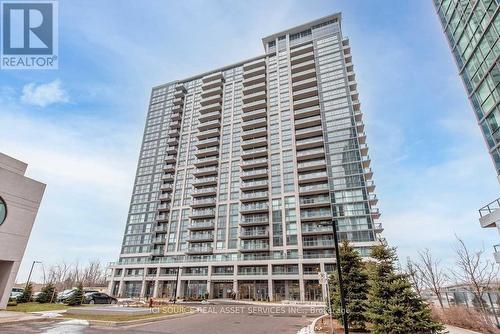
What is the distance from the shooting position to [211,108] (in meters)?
81.6

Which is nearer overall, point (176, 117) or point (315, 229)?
point (315, 229)

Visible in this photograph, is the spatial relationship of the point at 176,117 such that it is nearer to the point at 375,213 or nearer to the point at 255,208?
the point at 255,208

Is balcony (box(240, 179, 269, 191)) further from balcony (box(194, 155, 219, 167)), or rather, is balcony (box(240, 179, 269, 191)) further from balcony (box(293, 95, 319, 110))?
balcony (box(293, 95, 319, 110))

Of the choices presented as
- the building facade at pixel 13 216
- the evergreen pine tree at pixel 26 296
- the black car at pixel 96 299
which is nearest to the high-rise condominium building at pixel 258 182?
the black car at pixel 96 299

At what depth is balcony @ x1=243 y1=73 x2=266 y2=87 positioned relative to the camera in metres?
77.6

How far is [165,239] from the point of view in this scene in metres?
69.3

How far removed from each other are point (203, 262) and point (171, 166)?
101 feet

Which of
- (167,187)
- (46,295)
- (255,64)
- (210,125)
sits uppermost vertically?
(255,64)

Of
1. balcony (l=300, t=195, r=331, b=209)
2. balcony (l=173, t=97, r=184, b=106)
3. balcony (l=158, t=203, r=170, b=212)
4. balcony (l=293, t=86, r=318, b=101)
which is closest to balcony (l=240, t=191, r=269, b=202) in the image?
balcony (l=300, t=195, r=331, b=209)

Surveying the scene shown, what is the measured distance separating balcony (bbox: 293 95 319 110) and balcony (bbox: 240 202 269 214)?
26207 mm

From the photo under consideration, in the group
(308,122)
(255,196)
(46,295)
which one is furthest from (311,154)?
(46,295)

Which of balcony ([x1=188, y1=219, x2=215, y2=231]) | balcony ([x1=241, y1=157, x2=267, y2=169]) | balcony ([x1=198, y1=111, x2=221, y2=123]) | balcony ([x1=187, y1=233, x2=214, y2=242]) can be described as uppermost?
balcony ([x1=198, y1=111, x2=221, y2=123])

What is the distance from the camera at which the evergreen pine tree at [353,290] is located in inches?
642

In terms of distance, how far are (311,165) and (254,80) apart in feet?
108
